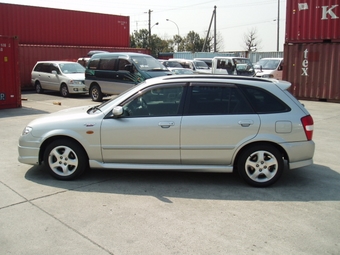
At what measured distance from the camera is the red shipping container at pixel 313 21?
1491cm

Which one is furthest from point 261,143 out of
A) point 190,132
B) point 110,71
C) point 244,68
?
point 244,68

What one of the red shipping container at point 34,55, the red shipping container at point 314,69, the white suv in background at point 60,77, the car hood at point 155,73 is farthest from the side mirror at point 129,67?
the red shipping container at point 34,55

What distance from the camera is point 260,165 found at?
5082 mm

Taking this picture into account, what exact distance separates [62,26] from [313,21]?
17643 mm

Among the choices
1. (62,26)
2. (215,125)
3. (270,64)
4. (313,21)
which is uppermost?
(62,26)

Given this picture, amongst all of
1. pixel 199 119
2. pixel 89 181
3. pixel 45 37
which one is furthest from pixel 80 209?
pixel 45 37

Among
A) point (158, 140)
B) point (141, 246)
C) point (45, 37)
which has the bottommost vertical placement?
point (141, 246)

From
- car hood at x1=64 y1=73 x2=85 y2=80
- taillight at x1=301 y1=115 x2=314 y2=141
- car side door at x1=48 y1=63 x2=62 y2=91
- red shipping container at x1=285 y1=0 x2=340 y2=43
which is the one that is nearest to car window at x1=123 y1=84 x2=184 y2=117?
taillight at x1=301 y1=115 x2=314 y2=141

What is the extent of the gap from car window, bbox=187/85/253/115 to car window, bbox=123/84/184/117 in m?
0.20

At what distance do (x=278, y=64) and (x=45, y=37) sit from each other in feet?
51.6

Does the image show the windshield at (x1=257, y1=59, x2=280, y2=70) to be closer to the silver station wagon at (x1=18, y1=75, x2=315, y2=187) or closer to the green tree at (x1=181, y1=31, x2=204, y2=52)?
the silver station wagon at (x1=18, y1=75, x2=315, y2=187)

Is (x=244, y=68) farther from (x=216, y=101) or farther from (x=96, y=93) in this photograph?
(x=216, y=101)

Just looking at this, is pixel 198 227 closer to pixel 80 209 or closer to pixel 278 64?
pixel 80 209

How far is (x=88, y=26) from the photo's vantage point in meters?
27.8
